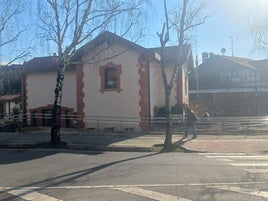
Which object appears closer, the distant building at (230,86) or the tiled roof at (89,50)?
the tiled roof at (89,50)

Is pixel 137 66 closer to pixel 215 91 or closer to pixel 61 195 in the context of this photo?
pixel 61 195

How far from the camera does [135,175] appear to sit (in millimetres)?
10391

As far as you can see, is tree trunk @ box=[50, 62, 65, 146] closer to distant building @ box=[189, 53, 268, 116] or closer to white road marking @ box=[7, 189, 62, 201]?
white road marking @ box=[7, 189, 62, 201]

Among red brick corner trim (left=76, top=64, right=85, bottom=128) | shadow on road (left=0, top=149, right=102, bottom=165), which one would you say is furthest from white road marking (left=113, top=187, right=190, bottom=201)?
red brick corner trim (left=76, top=64, right=85, bottom=128)

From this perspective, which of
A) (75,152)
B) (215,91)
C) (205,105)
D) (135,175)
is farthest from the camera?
(215,91)

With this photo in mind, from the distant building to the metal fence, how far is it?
14.2 m

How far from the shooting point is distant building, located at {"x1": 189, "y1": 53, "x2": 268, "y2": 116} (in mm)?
42375

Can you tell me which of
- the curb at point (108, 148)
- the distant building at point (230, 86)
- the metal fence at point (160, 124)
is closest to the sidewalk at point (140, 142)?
the curb at point (108, 148)

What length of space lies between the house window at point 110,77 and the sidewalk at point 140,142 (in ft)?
13.9

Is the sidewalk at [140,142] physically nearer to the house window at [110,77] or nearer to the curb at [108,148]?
the curb at [108,148]

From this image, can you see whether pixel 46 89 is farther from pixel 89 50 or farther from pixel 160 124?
pixel 89 50

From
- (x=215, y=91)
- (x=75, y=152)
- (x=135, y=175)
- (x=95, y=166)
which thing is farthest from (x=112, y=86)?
(x=215, y=91)

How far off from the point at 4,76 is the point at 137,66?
25.9 ft

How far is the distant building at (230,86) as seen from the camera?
42375 mm
